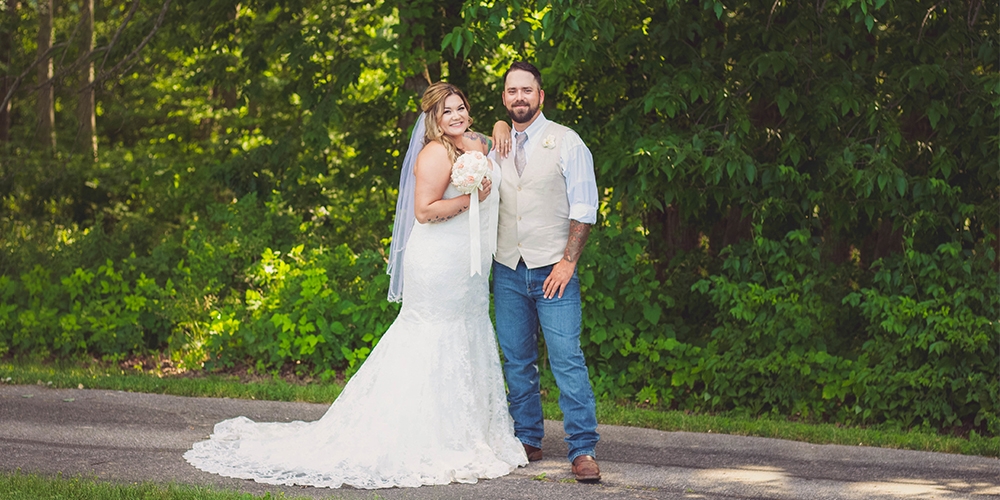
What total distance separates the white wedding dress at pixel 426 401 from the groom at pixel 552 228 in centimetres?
15

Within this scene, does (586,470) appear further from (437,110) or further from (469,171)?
(437,110)

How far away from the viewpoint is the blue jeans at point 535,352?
5.05m

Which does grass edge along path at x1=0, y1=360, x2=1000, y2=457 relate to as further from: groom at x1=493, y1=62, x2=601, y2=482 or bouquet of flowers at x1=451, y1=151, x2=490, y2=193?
bouquet of flowers at x1=451, y1=151, x2=490, y2=193

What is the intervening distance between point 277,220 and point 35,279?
238 cm

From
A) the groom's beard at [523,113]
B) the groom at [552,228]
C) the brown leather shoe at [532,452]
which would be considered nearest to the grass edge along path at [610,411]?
the brown leather shoe at [532,452]

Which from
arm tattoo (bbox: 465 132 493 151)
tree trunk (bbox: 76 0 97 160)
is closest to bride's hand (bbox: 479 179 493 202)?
arm tattoo (bbox: 465 132 493 151)

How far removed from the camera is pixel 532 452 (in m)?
5.39

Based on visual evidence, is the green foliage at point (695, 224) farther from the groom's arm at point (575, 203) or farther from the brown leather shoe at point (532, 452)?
the brown leather shoe at point (532, 452)

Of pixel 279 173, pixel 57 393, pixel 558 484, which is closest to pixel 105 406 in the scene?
pixel 57 393

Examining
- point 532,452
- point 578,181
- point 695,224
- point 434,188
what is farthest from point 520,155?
point 695,224

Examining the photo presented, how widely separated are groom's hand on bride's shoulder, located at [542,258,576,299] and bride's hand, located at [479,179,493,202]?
1.72ft

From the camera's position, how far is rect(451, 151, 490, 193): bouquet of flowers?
498 centimetres

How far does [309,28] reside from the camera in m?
9.91

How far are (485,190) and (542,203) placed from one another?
1.04 ft
